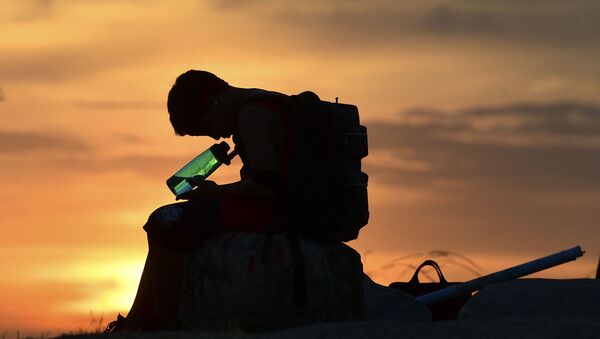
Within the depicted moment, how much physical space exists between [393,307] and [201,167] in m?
2.81

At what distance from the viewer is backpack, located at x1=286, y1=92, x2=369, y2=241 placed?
9758 millimetres

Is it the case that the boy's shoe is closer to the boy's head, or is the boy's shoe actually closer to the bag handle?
the boy's head

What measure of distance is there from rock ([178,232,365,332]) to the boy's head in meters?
0.98

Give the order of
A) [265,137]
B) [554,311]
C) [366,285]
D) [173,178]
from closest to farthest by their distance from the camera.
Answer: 1. [265,137]
2. [173,178]
3. [554,311]
4. [366,285]

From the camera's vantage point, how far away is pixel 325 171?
9938 mm

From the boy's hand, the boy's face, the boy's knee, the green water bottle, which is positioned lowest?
the boy's knee

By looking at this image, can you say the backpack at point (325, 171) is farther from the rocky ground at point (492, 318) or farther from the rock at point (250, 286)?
the rocky ground at point (492, 318)

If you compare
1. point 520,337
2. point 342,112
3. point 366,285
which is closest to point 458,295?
point 366,285

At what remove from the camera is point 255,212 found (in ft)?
32.4

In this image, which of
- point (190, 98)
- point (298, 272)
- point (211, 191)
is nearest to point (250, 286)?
point (298, 272)

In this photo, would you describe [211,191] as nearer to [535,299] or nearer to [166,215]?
[166,215]

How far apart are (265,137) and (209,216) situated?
924mm

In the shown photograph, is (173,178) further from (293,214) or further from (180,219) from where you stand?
(293,214)

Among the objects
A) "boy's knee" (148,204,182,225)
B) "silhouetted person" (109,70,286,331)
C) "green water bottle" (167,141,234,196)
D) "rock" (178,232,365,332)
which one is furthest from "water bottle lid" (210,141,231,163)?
"rock" (178,232,365,332)
